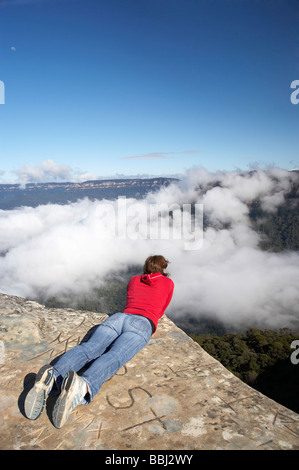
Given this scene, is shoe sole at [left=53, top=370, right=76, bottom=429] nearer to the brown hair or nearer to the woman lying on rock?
the woman lying on rock

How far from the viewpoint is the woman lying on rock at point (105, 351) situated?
4074 millimetres

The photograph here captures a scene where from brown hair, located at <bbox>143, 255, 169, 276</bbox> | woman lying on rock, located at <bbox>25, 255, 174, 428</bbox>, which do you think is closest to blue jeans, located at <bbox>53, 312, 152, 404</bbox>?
woman lying on rock, located at <bbox>25, 255, 174, 428</bbox>

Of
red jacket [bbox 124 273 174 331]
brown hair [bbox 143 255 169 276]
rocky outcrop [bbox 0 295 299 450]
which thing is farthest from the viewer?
brown hair [bbox 143 255 169 276]

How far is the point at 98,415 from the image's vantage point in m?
4.32

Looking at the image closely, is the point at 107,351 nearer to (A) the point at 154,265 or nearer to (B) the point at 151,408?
(B) the point at 151,408

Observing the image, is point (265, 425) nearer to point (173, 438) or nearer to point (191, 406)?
point (191, 406)

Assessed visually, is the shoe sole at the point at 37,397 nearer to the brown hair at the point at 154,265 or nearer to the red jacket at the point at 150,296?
the red jacket at the point at 150,296

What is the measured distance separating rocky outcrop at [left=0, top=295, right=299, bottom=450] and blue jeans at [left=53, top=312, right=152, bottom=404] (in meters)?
0.49

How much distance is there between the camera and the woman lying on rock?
407cm

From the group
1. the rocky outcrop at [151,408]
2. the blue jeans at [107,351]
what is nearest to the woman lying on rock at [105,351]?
the blue jeans at [107,351]

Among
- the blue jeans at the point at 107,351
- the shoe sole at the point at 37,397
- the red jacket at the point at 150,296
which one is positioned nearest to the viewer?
the shoe sole at the point at 37,397
